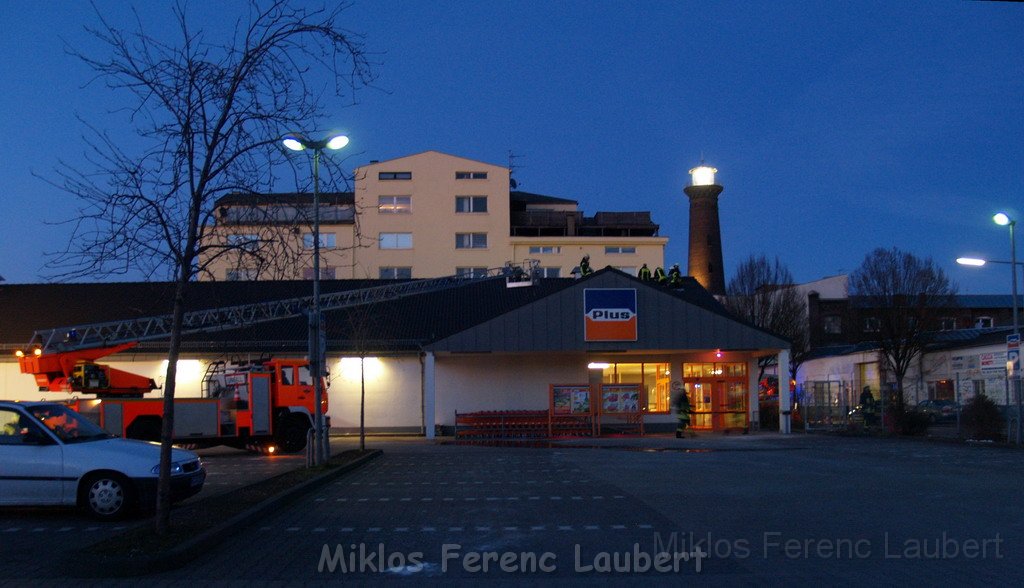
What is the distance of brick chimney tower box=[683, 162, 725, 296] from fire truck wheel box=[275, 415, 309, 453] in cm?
4212

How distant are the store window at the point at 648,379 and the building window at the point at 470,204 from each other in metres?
27.0

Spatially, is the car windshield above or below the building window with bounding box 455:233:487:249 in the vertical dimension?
below

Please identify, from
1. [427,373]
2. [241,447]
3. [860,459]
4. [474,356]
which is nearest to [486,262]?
[474,356]

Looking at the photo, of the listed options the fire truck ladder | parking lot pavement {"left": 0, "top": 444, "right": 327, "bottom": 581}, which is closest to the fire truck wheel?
the fire truck ladder

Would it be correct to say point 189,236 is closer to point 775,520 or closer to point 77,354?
point 775,520

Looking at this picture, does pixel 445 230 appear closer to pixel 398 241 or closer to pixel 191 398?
pixel 398 241

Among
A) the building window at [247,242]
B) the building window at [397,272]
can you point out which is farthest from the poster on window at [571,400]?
the building window at [397,272]

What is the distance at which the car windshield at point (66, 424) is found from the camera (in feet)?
42.8

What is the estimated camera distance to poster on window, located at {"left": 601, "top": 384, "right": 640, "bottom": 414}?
117 feet

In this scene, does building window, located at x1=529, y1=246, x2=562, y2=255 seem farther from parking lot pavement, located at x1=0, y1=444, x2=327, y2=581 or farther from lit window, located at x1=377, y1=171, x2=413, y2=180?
parking lot pavement, located at x1=0, y1=444, x2=327, y2=581

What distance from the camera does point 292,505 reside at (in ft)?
47.5

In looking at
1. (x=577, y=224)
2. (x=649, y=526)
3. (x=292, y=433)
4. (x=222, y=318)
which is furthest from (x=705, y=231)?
(x=649, y=526)

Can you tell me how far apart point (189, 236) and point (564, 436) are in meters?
26.0

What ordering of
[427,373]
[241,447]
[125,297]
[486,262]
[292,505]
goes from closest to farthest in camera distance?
[292,505] → [241,447] → [427,373] → [125,297] → [486,262]
